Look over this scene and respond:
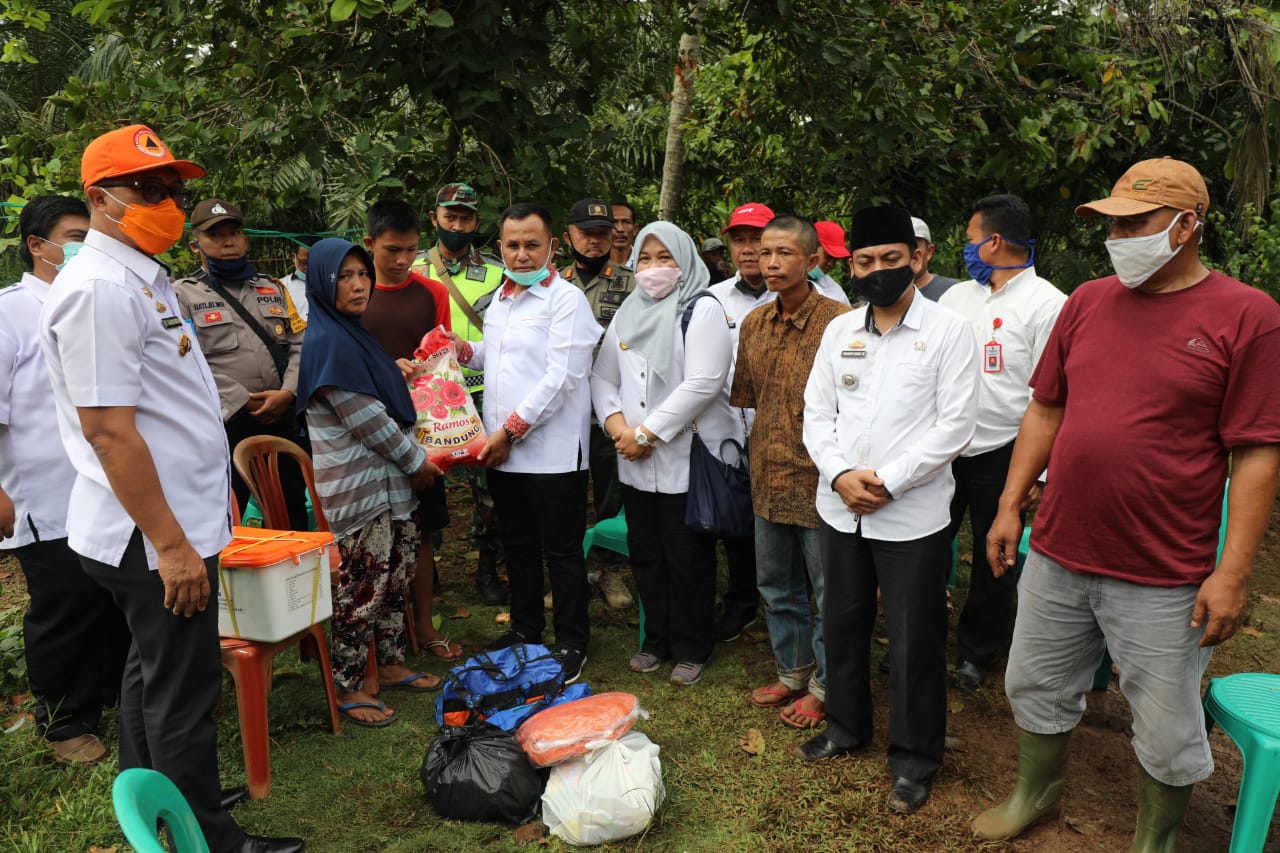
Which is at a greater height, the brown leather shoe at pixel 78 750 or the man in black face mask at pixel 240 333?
the man in black face mask at pixel 240 333

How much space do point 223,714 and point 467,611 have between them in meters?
1.50

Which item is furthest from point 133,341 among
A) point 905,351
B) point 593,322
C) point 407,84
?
point 407,84

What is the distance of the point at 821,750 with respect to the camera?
3602 millimetres

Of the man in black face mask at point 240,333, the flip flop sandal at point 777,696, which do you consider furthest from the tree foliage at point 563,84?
the flip flop sandal at point 777,696

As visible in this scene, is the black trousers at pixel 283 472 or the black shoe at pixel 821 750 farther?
the black trousers at pixel 283 472

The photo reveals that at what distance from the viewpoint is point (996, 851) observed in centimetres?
304

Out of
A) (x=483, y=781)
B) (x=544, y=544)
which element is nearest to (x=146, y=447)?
(x=483, y=781)

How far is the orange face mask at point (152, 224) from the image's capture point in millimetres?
2541

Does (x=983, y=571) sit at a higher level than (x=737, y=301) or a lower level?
lower

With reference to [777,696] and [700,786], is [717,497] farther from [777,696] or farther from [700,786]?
[700,786]

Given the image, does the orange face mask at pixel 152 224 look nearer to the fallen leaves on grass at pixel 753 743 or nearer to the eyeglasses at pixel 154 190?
the eyeglasses at pixel 154 190

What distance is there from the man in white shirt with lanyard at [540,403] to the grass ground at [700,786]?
0.70 m

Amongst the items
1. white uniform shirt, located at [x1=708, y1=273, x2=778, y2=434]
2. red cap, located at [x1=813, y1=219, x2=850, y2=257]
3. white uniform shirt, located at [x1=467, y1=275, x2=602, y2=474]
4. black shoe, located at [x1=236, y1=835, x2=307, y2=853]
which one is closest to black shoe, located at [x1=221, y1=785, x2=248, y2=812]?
black shoe, located at [x1=236, y1=835, x2=307, y2=853]

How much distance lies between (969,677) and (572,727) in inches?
81.0
